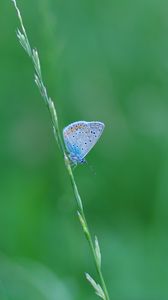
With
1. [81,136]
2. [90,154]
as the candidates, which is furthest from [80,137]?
[90,154]

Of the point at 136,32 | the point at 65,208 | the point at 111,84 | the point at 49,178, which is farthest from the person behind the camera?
the point at 136,32

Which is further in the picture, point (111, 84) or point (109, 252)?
point (111, 84)

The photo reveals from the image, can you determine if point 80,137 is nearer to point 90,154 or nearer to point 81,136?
point 81,136

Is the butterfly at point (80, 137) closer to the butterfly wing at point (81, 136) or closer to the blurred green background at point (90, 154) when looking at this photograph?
the butterfly wing at point (81, 136)

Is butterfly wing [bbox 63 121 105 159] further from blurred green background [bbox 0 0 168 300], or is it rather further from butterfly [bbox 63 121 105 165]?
blurred green background [bbox 0 0 168 300]

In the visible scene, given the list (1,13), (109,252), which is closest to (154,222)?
(109,252)

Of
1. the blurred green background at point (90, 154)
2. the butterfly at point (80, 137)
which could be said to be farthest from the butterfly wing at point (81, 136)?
the blurred green background at point (90, 154)

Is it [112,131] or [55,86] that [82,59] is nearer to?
[112,131]

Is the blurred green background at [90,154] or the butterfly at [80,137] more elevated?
the butterfly at [80,137]
